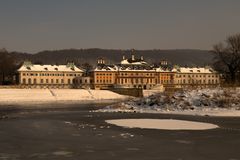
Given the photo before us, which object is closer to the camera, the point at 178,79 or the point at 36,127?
the point at 36,127

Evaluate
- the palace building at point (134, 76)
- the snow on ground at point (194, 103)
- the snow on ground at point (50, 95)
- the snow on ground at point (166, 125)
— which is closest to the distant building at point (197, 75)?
the palace building at point (134, 76)

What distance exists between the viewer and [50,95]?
90.4 m

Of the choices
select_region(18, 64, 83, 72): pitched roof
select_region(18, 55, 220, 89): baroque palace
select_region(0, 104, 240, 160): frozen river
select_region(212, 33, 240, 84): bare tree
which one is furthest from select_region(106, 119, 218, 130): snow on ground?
select_region(18, 64, 83, 72): pitched roof

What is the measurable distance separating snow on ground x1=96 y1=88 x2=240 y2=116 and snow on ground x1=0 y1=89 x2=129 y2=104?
51.8 metres

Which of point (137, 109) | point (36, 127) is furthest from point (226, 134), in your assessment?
→ point (137, 109)

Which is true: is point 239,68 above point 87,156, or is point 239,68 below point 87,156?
above

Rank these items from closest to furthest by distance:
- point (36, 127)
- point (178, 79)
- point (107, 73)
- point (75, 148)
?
point (75, 148)
point (36, 127)
point (107, 73)
point (178, 79)

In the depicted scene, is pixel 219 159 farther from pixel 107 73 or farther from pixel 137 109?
pixel 107 73

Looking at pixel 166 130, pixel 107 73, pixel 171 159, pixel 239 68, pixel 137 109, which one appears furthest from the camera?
pixel 107 73

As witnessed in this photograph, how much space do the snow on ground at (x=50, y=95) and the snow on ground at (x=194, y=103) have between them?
170ft

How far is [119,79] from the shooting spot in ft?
466

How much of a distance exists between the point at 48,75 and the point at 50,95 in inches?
2023

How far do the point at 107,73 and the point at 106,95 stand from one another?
44.0 metres

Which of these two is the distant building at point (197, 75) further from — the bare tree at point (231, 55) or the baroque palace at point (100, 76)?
the bare tree at point (231, 55)
